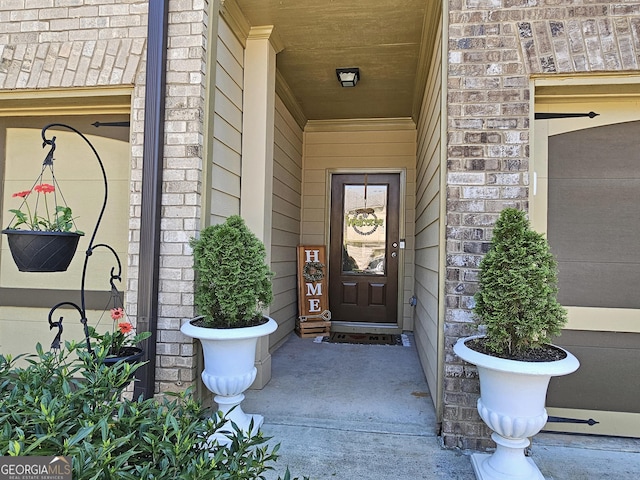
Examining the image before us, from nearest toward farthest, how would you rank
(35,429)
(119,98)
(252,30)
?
1. (35,429)
2. (119,98)
3. (252,30)

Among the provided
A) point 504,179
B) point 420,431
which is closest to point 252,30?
point 504,179

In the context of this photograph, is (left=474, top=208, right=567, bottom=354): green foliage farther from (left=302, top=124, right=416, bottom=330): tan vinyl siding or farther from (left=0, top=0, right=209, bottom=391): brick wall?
(left=302, top=124, right=416, bottom=330): tan vinyl siding

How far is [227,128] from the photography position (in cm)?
273

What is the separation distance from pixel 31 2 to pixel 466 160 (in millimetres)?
2921

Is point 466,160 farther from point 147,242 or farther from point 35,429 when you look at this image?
point 35,429

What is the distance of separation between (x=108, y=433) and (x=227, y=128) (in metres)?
2.18

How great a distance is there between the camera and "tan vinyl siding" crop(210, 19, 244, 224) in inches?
101

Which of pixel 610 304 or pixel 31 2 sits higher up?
pixel 31 2

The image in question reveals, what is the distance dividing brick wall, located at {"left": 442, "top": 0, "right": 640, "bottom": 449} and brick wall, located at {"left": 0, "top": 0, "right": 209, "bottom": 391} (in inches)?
58.3

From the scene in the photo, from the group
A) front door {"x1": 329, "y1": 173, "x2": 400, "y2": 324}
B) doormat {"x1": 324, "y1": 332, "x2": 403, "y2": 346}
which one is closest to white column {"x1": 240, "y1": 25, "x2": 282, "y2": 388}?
doormat {"x1": 324, "y1": 332, "x2": 403, "y2": 346}

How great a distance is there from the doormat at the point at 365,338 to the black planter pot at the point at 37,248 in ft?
9.75

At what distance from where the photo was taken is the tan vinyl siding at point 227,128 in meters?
2.56

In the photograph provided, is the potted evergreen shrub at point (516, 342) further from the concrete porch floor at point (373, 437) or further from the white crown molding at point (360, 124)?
the white crown molding at point (360, 124)

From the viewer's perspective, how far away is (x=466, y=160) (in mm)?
2158
